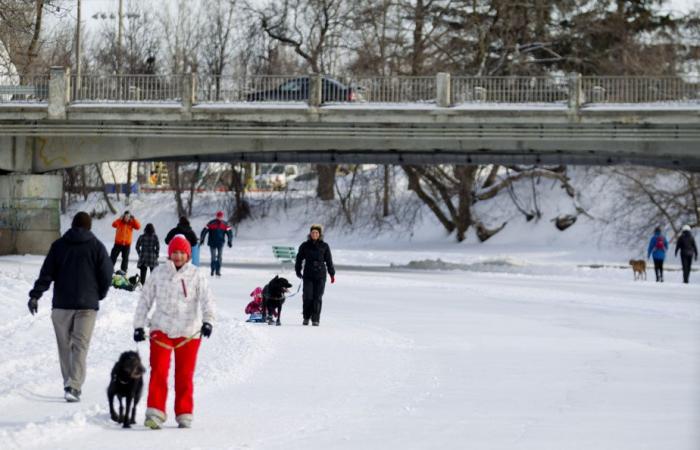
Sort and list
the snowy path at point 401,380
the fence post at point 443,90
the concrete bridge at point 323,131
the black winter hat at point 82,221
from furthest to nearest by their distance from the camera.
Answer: the fence post at point 443,90 < the concrete bridge at point 323,131 < the black winter hat at point 82,221 < the snowy path at point 401,380

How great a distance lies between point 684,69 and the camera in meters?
68.0

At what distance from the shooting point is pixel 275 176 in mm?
100750

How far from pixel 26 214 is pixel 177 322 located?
35917 millimetres

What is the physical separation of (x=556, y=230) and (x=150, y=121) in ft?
85.1

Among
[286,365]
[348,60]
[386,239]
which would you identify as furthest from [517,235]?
[286,365]

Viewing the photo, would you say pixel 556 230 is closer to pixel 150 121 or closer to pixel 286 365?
pixel 150 121

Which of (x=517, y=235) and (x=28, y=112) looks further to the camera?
(x=517, y=235)

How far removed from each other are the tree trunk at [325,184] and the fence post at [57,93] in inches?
1231

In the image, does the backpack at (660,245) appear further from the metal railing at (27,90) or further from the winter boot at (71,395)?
the winter boot at (71,395)

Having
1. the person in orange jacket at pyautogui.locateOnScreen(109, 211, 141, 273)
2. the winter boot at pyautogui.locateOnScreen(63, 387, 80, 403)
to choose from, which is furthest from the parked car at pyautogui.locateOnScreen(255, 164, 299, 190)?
the winter boot at pyautogui.locateOnScreen(63, 387, 80, 403)

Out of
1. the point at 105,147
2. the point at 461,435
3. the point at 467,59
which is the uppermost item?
the point at 467,59

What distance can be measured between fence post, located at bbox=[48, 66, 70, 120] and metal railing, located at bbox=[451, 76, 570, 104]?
11.2 metres

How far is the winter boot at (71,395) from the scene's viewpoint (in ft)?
40.2

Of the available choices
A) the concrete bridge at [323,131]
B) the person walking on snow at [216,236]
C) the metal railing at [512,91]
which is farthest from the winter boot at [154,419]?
the metal railing at [512,91]
